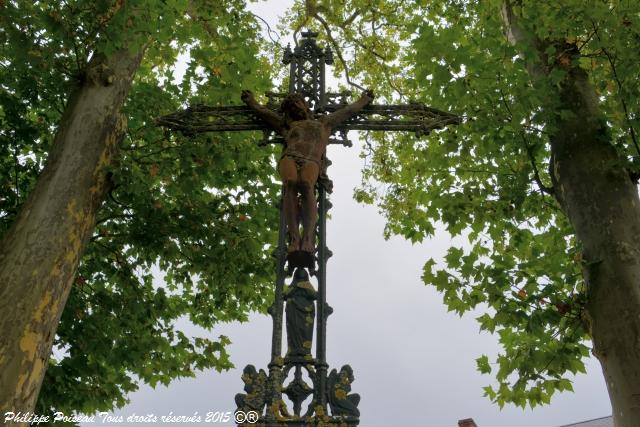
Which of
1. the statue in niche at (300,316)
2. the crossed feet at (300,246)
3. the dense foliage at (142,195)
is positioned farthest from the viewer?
the dense foliage at (142,195)

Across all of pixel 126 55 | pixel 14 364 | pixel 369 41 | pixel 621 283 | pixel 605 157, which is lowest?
pixel 14 364

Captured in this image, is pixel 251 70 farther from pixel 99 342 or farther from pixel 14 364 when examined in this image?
pixel 14 364

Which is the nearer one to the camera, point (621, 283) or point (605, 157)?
point (621, 283)

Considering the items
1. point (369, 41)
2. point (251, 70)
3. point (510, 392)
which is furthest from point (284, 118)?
point (369, 41)

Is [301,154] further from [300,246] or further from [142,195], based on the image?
[142,195]

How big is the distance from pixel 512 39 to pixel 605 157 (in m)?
2.56

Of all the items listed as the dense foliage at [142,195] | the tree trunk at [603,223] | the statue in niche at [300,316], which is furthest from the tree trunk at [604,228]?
the dense foliage at [142,195]

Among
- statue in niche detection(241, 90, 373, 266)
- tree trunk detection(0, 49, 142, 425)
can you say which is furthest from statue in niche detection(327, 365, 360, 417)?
tree trunk detection(0, 49, 142, 425)

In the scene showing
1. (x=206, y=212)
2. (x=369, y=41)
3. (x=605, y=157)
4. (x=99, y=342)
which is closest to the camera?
(x=605, y=157)

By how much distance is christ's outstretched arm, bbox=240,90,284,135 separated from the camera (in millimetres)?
4837

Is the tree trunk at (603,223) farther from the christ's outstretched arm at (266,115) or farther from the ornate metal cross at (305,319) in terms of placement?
the christ's outstretched arm at (266,115)

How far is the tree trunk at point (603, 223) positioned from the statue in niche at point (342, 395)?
1.93 metres

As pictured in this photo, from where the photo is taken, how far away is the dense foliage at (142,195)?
5965 millimetres

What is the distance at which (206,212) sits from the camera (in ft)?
22.9
